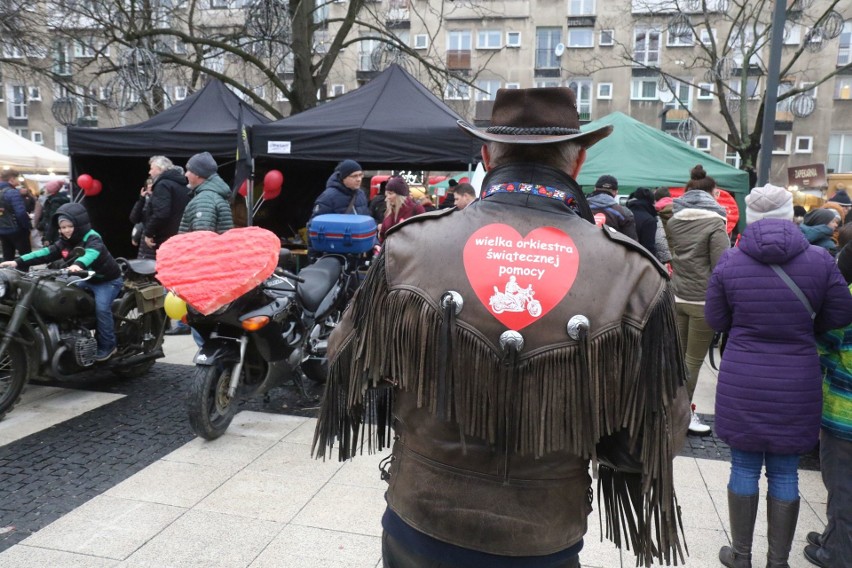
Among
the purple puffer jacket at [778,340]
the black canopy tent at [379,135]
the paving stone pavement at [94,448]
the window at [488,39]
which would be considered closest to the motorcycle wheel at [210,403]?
the paving stone pavement at [94,448]

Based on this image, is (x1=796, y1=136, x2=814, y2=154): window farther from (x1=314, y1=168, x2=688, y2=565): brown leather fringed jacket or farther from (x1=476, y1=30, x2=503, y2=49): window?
(x1=314, y1=168, x2=688, y2=565): brown leather fringed jacket

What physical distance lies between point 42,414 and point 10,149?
44.8 feet

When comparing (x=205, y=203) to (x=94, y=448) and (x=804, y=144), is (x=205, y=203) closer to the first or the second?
(x=94, y=448)

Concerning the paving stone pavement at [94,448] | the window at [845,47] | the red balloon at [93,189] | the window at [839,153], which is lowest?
the paving stone pavement at [94,448]

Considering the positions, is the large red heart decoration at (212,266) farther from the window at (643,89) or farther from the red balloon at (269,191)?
the window at (643,89)

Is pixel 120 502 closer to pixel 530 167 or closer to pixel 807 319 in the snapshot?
pixel 530 167

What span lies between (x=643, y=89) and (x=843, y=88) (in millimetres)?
9792

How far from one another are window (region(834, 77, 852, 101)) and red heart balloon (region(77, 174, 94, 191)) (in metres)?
36.7

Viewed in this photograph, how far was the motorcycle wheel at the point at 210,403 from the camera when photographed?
431 cm

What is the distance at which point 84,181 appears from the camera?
9.63 m

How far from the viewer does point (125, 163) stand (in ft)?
35.0

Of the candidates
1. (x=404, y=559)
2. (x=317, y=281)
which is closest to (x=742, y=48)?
(x=317, y=281)

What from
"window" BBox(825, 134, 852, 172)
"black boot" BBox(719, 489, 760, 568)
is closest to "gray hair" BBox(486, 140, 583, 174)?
"black boot" BBox(719, 489, 760, 568)

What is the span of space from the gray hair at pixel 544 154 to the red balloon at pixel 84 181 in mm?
9491
